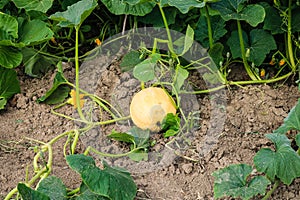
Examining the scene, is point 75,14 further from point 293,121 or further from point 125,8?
point 293,121

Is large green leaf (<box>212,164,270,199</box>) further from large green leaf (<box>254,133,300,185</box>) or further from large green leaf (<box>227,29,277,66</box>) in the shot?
large green leaf (<box>227,29,277,66</box>)

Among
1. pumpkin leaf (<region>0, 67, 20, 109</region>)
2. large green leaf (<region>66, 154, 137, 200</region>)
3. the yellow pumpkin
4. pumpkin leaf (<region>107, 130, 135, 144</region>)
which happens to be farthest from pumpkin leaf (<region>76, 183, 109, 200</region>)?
pumpkin leaf (<region>0, 67, 20, 109</region>)

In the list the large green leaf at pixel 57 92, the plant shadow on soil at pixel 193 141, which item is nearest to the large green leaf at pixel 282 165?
the plant shadow on soil at pixel 193 141

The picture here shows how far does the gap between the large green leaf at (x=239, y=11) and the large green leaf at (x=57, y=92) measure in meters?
0.71

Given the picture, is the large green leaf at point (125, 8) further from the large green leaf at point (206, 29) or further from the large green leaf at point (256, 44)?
the large green leaf at point (256, 44)

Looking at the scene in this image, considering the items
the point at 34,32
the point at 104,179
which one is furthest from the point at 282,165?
the point at 34,32


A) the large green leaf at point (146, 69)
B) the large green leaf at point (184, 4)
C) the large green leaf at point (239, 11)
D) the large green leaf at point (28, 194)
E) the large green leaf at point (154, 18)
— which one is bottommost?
the large green leaf at point (28, 194)

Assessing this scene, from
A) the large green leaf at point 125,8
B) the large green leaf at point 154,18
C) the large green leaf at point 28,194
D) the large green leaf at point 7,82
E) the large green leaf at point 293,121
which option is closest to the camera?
the large green leaf at point 28,194

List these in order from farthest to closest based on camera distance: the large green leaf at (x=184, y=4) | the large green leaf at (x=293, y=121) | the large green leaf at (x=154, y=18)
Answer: the large green leaf at (x=154, y=18) < the large green leaf at (x=184, y=4) < the large green leaf at (x=293, y=121)

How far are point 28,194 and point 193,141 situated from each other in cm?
77

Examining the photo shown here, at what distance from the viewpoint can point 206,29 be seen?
2.79 metres

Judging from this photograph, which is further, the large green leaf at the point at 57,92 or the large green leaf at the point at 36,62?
the large green leaf at the point at 36,62

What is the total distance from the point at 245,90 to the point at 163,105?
39 cm

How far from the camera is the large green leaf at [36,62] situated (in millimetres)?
2865
